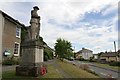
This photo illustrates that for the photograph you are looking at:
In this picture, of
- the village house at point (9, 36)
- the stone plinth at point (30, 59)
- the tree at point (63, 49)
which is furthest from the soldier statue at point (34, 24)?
the tree at point (63, 49)

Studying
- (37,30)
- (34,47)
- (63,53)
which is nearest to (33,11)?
(37,30)

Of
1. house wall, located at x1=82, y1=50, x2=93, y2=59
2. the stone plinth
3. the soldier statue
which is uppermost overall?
the soldier statue

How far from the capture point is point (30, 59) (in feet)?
41.6

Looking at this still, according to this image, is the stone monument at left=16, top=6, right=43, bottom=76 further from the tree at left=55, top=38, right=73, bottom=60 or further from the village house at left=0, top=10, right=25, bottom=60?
the tree at left=55, top=38, right=73, bottom=60

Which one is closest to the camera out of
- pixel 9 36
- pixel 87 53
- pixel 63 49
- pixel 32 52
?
pixel 32 52

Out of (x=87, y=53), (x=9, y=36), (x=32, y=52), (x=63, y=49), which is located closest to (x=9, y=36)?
(x=9, y=36)

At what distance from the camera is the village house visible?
24.5m

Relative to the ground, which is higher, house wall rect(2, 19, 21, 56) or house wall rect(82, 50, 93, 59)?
house wall rect(2, 19, 21, 56)

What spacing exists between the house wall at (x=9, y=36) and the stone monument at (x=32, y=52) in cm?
1290

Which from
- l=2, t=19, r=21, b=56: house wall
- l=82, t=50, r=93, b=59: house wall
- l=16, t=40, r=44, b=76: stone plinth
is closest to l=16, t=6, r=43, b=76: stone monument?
l=16, t=40, r=44, b=76: stone plinth

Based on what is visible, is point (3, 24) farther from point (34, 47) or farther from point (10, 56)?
point (34, 47)

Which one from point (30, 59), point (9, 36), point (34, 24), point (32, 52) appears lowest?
point (30, 59)

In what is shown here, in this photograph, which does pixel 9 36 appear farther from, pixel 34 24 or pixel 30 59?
pixel 30 59

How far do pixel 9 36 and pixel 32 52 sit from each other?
49.7ft
